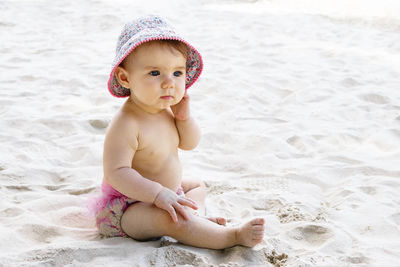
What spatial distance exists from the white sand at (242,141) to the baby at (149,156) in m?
0.07

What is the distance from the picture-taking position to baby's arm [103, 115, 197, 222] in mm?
1849

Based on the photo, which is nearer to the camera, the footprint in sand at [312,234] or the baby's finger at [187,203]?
the baby's finger at [187,203]

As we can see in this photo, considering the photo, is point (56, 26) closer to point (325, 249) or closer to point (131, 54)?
point (131, 54)

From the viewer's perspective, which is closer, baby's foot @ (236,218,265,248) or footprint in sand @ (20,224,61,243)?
baby's foot @ (236,218,265,248)

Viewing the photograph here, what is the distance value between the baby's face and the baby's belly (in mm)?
255

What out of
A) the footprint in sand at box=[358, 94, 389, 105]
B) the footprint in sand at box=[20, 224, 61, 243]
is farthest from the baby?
the footprint in sand at box=[358, 94, 389, 105]

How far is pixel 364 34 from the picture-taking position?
6191 millimetres

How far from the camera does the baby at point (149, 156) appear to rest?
1864 millimetres

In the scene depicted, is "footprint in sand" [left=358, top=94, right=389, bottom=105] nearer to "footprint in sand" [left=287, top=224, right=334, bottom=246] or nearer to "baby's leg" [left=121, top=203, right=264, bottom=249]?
"footprint in sand" [left=287, top=224, right=334, bottom=246]

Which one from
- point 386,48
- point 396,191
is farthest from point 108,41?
point 396,191

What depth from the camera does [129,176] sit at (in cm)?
186

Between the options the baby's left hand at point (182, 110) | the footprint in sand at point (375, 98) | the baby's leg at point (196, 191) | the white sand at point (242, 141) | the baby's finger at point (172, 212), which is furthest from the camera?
the footprint in sand at point (375, 98)

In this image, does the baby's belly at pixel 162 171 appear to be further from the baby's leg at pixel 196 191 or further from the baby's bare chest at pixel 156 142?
the baby's leg at pixel 196 191

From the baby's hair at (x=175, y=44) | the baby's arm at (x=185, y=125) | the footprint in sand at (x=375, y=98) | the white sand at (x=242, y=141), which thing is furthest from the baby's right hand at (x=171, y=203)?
the footprint in sand at (x=375, y=98)
